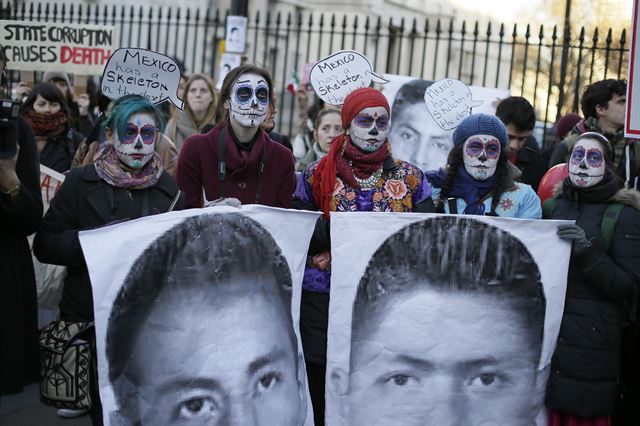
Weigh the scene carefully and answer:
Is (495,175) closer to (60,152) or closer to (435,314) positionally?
(435,314)

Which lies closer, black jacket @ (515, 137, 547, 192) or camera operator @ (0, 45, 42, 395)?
camera operator @ (0, 45, 42, 395)

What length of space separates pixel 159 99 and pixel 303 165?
204cm

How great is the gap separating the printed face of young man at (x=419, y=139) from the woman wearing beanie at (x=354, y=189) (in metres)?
3.10

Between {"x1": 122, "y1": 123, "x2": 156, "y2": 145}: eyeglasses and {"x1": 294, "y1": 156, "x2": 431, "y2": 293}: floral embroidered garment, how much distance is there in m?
0.88

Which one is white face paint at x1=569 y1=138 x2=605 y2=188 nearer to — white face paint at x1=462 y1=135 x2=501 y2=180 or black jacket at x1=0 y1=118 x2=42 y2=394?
white face paint at x1=462 y1=135 x2=501 y2=180

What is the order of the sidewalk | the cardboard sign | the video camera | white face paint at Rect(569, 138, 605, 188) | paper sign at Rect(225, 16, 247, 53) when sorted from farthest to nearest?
paper sign at Rect(225, 16, 247, 53) < the cardboard sign < the sidewalk < white face paint at Rect(569, 138, 605, 188) < the video camera

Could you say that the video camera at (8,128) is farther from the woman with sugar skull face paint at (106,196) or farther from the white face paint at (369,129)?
the white face paint at (369,129)

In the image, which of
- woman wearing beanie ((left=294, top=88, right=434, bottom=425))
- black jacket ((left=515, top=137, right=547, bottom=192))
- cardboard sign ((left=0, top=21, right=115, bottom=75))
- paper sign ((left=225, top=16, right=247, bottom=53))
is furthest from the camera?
paper sign ((left=225, top=16, right=247, bottom=53))

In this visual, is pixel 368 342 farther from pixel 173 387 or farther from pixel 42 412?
pixel 42 412

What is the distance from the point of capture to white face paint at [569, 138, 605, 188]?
4.41 metres

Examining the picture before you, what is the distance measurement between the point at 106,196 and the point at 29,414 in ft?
8.10

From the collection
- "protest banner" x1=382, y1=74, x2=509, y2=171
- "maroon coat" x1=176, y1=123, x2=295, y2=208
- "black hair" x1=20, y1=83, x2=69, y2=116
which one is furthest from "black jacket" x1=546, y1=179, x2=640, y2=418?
"black hair" x1=20, y1=83, x2=69, y2=116

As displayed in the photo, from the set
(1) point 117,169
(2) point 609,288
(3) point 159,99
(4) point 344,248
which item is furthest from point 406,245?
(3) point 159,99

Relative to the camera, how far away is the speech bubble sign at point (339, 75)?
5.26 metres
